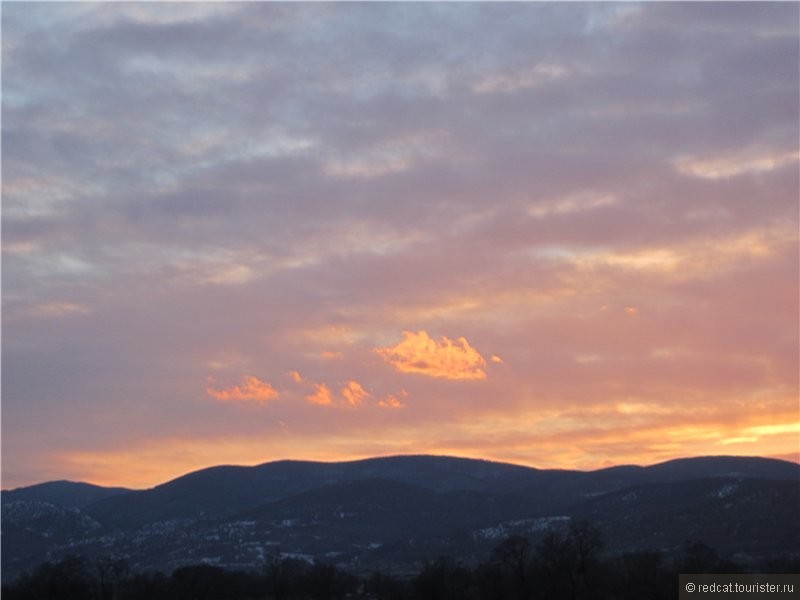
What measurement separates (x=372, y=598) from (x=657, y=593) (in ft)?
196

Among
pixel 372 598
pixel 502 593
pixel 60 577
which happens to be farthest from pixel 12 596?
pixel 502 593

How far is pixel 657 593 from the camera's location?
15550 centimetres

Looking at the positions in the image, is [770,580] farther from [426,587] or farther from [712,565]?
[426,587]

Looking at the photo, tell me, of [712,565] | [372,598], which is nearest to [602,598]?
[712,565]

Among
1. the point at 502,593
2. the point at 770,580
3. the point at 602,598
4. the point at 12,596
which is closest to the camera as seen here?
the point at 770,580

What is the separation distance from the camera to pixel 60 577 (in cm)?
19600

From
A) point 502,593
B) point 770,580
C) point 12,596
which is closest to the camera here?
point 770,580

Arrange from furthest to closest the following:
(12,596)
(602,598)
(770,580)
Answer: (12,596)
(602,598)
(770,580)

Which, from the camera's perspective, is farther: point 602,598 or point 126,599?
point 126,599

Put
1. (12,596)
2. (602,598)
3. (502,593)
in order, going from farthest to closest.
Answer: (12,596) → (502,593) → (602,598)

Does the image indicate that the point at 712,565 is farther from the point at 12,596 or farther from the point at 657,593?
the point at 12,596

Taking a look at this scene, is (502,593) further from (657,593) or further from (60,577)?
(60,577)

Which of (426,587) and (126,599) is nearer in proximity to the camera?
(426,587)

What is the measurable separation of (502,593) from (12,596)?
8051cm
